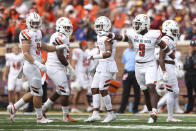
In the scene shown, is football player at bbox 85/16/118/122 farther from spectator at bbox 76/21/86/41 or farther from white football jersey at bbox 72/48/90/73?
spectator at bbox 76/21/86/41

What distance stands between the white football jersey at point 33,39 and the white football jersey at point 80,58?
5908 millimetres

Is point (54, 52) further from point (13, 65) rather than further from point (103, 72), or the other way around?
point (13, 65)

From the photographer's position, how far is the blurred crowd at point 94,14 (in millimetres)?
16750

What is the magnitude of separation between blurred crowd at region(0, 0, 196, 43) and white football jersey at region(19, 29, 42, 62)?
240 inches

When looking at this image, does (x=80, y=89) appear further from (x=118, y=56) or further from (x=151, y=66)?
(x=151, y=66)

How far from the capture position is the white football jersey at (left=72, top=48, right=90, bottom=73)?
15.8 m

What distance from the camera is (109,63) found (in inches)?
413

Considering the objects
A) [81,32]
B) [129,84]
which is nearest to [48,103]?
[129,84]

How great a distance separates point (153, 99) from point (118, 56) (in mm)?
6923

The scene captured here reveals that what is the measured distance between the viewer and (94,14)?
19.0 meters

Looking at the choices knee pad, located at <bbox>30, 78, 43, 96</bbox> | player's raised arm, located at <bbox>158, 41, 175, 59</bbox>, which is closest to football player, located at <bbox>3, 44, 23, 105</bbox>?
knee pad, located at <bbox>30, 78, 43, 96</bbox>

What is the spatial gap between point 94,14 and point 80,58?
11.5ft

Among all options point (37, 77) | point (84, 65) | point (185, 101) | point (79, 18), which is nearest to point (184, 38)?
point (185, 101)

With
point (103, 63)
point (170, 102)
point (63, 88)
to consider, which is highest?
point (103, 63)
